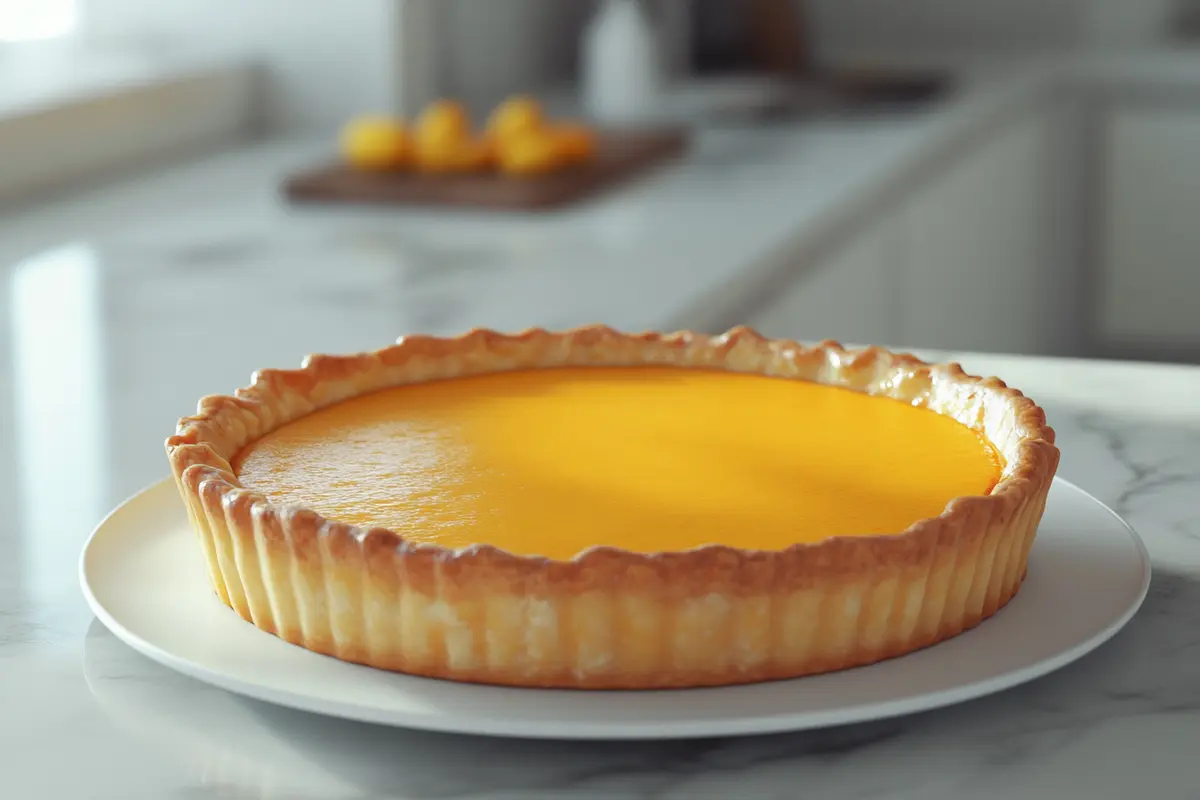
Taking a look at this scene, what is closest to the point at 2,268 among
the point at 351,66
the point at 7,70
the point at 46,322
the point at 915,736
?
the point at 46,322

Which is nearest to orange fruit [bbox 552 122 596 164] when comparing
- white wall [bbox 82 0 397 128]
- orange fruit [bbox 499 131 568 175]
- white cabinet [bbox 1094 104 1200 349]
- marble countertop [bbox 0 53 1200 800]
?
orange fruit [bbox 499 131 568 175]

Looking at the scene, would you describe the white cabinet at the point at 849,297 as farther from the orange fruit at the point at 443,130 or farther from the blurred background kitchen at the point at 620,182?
the orange fruit at the point at 443,130

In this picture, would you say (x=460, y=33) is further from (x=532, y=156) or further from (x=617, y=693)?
(x=617, y=693)

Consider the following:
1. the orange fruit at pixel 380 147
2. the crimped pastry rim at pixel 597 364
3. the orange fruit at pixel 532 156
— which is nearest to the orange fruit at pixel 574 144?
the orange fruit at pixel 532 156

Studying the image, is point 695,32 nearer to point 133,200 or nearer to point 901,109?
point 901,109

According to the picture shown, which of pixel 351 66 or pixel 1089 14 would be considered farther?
pixel 1089 14

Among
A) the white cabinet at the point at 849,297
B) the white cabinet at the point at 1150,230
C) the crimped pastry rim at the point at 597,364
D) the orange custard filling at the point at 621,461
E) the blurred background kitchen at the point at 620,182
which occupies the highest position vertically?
the crimped pastry rim at the point at 597,364

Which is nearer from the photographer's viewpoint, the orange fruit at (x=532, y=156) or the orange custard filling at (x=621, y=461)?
the orange custard filling at (x=621, y=461)
